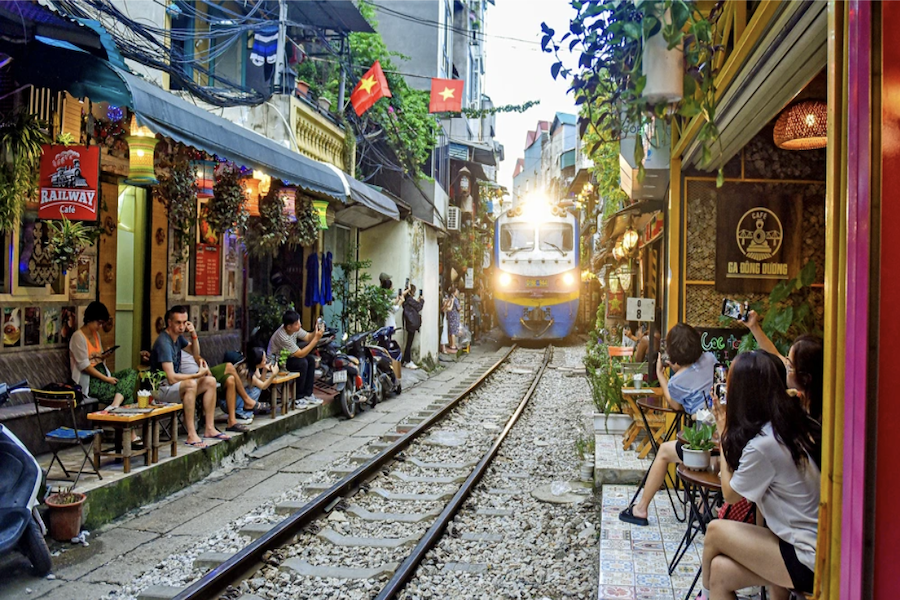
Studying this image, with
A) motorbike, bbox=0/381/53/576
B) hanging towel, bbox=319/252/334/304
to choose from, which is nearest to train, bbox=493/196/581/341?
hanging towel, bbox=319/252/334/304

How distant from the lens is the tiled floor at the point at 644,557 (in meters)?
4.09

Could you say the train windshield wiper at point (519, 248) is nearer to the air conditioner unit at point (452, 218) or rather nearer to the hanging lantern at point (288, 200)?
the air conditioner unit at point (452, 218)

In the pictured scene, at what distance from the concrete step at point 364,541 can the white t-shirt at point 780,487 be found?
3096 mm

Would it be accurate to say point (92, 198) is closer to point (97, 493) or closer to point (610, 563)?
point (97, 493)

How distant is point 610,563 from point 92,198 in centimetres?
498

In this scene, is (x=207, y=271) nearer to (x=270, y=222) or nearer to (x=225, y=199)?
(x=270, y=222)

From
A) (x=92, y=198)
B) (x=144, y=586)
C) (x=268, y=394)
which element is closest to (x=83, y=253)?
(x=92, y=198)

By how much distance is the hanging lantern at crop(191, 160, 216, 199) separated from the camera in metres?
8.14

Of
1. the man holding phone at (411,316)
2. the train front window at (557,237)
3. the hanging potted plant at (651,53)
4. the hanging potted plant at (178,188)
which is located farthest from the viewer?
the train front window at (557,237)

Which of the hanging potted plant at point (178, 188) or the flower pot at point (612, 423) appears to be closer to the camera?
the hanging potted plant at point (178, 188)

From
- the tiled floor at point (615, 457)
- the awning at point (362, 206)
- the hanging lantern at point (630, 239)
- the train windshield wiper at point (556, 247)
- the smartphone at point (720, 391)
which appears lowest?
the tiled floor at point (615, 457)

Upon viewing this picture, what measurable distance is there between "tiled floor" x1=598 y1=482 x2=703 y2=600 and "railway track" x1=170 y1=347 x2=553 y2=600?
115 cm

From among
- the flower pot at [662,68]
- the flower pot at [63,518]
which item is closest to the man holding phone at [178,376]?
the flower pot at [63,518]

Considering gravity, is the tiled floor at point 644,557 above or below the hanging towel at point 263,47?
→ below
